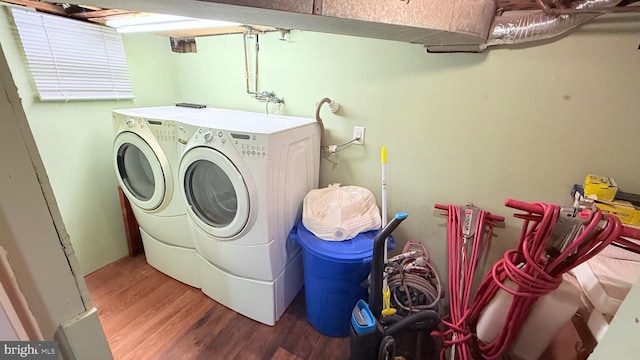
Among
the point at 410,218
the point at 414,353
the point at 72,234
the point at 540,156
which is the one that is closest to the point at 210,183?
the point at 72,234

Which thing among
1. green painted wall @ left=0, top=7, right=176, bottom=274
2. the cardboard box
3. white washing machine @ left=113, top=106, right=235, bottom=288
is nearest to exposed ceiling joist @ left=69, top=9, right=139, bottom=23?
green painted wall @ left=0, top=7, right=176, bottom=274

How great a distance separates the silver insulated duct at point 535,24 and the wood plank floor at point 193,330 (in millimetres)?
1630

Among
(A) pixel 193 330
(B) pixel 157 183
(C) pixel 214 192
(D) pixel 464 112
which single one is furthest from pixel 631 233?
(B) pixel 157 183

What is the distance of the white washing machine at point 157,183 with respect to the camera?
1628 millimetres

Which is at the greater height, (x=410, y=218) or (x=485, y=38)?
(x=485, y=38)

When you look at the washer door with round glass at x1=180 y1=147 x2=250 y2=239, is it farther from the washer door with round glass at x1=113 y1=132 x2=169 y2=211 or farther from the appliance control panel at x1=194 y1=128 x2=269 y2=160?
the washer door with round glass at x1=113 y1=132 x2=169 y2=211

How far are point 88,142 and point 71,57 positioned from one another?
569 millimetres

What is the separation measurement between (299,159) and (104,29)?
5.64ft

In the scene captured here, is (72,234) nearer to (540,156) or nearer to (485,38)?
(485,38)

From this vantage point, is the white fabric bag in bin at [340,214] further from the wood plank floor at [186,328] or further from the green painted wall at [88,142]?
the green painted wall at [88,142]

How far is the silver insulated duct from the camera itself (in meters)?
1.08

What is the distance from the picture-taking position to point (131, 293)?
1.88 meters

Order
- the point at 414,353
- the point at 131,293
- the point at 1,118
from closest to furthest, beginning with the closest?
the point at 1,118, the point at 414,353, the point at 131,293

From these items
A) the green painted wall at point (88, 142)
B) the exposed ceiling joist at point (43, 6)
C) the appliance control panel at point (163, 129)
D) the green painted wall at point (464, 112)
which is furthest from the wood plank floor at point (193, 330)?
the exposed ceiling joist at point (43, 6)
